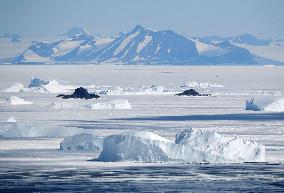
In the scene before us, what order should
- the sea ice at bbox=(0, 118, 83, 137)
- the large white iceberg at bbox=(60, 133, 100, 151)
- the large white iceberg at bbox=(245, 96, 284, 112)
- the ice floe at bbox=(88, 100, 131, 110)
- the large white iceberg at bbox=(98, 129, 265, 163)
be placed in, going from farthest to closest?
the ice floe at bbox=(88, 100, 131, 110) < the large white iceberg at bbox=(245, 96, 284, 112) < the sea ice at bbox=(0, 118, 83, 137) < the large white iceberg at bbox=(60, 133, 100, 151) < the large white iceberg at bbox=(98, 129, 265, 163)

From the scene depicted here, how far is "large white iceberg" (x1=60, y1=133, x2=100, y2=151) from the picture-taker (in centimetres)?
1564

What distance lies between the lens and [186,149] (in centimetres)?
1384

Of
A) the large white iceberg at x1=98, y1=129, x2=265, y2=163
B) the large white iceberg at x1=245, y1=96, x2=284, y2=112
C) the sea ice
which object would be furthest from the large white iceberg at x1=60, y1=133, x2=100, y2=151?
the large white iceberg at x1=245, y1=96, x2=284, y2=112

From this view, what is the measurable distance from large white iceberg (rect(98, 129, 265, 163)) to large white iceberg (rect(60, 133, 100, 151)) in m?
1.70

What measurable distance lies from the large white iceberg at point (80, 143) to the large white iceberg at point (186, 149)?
5.59 feet

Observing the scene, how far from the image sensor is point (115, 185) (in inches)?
456

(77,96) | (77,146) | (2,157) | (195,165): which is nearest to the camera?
(195,165)

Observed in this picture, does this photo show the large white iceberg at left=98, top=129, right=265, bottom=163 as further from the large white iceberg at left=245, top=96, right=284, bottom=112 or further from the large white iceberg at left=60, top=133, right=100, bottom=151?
the large white iceberg at left=245, top=96, right=284, bottom=112

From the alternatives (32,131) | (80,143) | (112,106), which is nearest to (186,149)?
(80,143)

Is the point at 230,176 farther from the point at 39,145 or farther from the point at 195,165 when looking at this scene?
the point at 39,145

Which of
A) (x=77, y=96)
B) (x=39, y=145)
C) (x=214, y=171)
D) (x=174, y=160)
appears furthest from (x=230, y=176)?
(x=77, y=96)

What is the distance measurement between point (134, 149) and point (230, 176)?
217 cm

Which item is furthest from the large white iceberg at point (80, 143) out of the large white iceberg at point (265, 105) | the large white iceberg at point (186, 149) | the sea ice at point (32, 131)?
the large white iceberg at point (265, 105)

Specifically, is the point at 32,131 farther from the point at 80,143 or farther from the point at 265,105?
the point at 265,105
